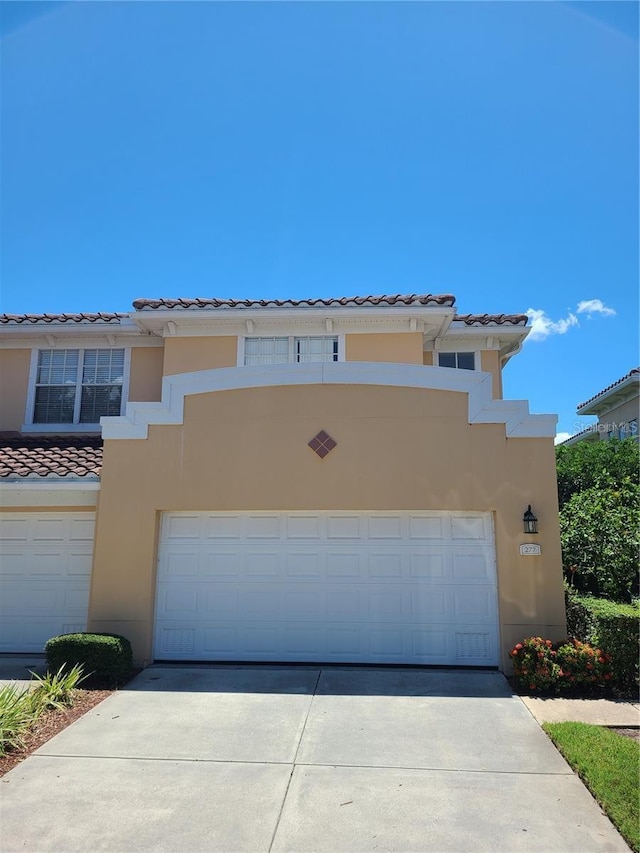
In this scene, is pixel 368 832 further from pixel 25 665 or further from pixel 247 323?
pixel 247 323

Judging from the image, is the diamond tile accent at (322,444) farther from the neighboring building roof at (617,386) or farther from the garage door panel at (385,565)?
the neighboring building roof at (617,386)

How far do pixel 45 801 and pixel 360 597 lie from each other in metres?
5.16

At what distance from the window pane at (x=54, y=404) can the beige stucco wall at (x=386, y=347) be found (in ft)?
21.1

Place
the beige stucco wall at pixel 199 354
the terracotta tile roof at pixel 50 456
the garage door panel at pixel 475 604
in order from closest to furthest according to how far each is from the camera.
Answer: the garage door panel at pixel 475 604 < the terracotta tile roof at pixel 50 456 < the beige stucco wall at pixel 199 354

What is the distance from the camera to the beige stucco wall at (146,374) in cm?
1327

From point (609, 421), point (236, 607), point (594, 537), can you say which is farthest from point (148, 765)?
point (609, 421)

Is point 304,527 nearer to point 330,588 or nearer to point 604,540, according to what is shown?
point 330,588

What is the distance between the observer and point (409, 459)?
30.0 ft

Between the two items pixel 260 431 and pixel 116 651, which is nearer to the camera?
pixel 116 651

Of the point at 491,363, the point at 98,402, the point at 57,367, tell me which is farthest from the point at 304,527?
the point at 57,367

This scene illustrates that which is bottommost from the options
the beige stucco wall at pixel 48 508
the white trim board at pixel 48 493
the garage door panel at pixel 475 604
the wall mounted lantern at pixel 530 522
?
the garage door panel at pixel 475 604

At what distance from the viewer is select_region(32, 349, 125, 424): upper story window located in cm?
1322

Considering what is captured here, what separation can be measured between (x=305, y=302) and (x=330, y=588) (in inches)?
238

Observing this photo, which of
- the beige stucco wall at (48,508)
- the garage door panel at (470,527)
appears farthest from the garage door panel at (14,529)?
the garage door panel at (470,527)
